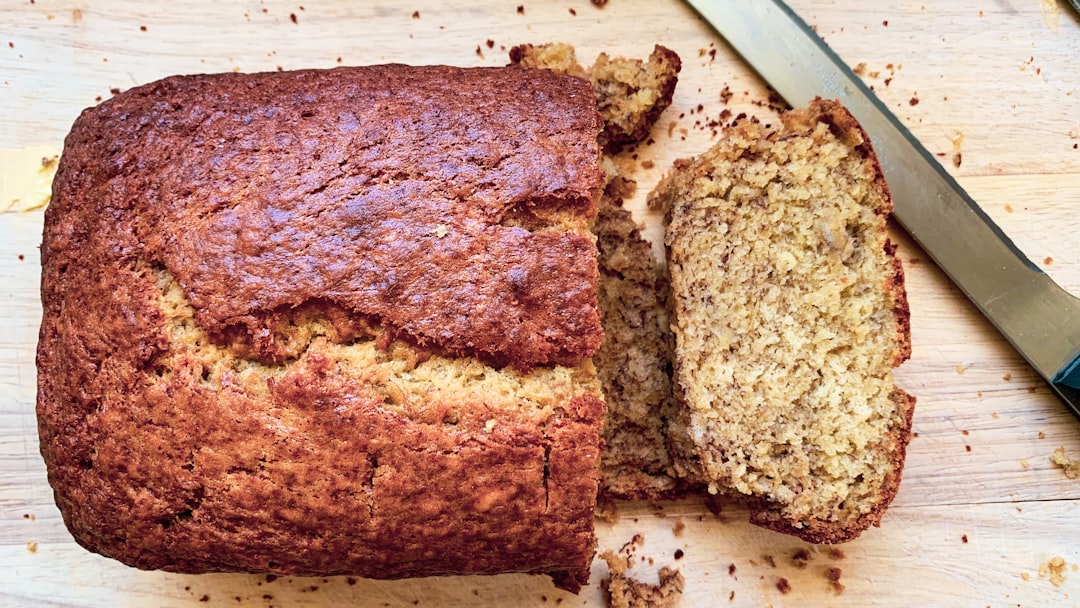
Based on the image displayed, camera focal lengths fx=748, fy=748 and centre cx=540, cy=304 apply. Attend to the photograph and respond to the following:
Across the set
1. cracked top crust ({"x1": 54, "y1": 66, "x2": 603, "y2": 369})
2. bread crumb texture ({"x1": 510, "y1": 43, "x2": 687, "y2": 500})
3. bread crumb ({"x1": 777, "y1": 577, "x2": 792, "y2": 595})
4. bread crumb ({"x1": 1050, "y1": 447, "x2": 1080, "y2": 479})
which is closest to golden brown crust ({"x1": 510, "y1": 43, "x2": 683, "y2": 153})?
bread crumb texture ({"x1": 510, "y1": 43, "x2": 687, "y2": 500})

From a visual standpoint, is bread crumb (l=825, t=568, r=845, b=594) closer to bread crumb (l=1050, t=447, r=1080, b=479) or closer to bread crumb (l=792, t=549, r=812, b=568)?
bread crumb (l=792, t=549, r=812, b=568)

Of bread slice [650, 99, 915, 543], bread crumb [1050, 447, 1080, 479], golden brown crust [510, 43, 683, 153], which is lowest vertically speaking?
bread crumb [1050, 447, 1080, 479]

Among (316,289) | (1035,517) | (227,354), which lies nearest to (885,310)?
(1035,517)

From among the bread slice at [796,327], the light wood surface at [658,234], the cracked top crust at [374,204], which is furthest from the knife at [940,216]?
the cracked top crust at [374,204]

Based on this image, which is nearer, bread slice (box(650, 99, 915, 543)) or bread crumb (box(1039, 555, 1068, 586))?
bread slice (box(650, 99, 915, 543))

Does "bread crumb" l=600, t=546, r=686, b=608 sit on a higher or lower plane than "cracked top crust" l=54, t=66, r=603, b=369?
lower

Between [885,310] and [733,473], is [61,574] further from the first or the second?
[885,310]

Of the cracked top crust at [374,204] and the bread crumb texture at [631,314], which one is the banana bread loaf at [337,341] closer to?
the cracked top crust at [374,204]

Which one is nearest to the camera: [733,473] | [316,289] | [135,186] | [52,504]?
[316,289]
